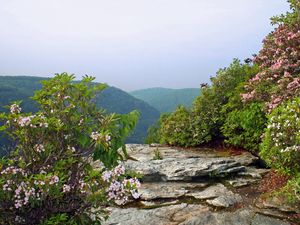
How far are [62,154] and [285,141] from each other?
5.76m

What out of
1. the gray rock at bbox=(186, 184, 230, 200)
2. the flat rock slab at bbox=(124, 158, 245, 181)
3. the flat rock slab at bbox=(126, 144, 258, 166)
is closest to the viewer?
the gray rock at bbox=(186, 184, 230, 200)

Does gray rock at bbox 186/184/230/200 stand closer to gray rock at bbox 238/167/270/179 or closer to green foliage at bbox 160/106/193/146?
gray rock at bbox 238/167/270/179

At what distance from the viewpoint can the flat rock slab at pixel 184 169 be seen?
10727 mm

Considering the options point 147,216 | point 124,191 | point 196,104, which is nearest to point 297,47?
point 196,104

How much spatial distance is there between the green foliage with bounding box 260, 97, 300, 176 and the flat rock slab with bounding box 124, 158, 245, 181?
66.3 inches

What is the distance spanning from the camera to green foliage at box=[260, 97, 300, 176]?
28.6 feet

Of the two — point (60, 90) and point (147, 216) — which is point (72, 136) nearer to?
point (60, 90)

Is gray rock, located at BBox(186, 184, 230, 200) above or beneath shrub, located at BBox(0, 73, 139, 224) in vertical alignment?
beneath

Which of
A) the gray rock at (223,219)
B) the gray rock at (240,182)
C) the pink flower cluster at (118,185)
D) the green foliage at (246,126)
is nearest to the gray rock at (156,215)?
the gray rock at (223,219)

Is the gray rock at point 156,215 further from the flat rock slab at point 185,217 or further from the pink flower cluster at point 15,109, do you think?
the pink flower cluster at point 15,109

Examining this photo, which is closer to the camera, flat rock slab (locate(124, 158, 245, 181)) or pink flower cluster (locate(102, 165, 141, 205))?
pink flower cluster (locate(102, 165, 141, 205))

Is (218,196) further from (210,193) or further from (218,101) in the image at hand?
(218,101)

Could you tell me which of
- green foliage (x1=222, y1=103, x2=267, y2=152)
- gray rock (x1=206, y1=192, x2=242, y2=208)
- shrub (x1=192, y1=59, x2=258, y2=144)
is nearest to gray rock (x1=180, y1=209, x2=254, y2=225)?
gray rock (x1=206, y1=192, x2=242, y2=208)

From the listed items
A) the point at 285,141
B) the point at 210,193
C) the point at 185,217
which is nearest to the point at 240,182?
the point at 210,193
